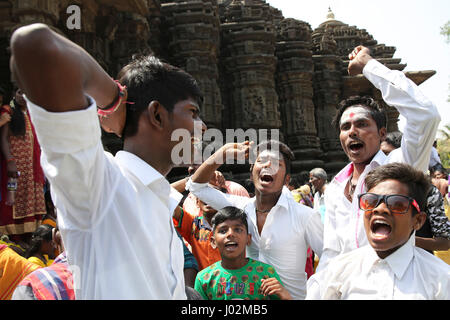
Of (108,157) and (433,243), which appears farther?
(433,243)

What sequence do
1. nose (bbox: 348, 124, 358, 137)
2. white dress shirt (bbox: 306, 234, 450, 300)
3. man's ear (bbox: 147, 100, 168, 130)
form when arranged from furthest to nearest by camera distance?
nose (bbox: 348, 124, 358, 137) → white dress shirt (bbox: 306, 234, 450, 300) → man's ear (bbox: 147, 100, 168, 130)

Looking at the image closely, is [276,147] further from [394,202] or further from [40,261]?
[40,261]

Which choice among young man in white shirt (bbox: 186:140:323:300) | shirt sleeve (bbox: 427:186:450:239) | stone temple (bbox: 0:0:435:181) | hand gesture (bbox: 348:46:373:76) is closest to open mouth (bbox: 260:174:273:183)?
young man in white shirt (bbox: 186:140:323:300)

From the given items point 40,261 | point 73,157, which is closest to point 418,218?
point 73,157

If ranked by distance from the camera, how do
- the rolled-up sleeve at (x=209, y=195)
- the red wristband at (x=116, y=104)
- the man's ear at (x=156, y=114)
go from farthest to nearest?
the rolled-up sleeve at (x=209, y=195) < the man's ear at (x=156, y=114) < the red wristband at (x=116, y=104)

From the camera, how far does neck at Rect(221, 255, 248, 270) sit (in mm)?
2336

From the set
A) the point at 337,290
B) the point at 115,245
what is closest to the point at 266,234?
the point at 337,290

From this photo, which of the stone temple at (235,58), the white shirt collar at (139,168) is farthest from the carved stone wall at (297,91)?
the white shirt collar at (139,168)

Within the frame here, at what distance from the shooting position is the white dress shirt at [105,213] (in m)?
0.79

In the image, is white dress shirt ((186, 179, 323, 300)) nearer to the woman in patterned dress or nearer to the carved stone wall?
the woman in patterned dress

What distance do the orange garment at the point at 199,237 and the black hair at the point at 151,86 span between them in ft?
5.83

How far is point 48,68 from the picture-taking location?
0.74 meters

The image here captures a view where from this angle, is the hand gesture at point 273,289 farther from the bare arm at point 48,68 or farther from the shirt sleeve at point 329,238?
the bare arm at point 48,68

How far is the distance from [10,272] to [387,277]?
1925mm
